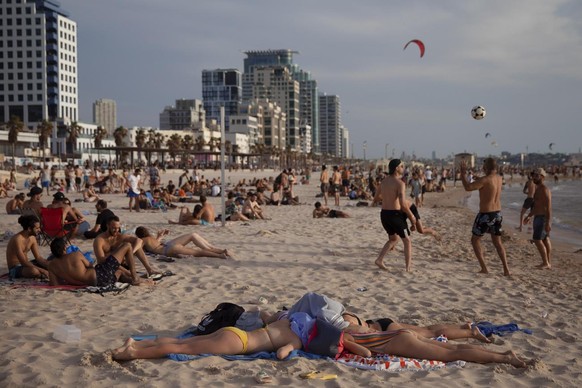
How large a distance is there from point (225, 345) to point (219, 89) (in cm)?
15739

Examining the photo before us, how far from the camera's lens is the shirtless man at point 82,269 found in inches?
243

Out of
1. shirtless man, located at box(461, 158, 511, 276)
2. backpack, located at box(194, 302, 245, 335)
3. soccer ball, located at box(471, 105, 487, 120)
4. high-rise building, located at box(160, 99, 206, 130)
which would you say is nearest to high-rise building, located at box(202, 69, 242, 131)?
high-rise building, located at box(160, 99, 206, 130)

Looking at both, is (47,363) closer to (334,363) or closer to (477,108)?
(334,363)

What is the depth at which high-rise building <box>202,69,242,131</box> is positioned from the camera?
504 ft

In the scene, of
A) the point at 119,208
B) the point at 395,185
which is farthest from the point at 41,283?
the point at 119,208

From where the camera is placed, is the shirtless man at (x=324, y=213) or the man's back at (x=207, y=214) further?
the shirtless man at (x=324, y=213)

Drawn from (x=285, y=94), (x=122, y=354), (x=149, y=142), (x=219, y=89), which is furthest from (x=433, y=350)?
(x=219, y=89)

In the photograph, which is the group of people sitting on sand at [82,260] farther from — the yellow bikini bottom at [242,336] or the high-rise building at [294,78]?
the high-rise building at [294,78]

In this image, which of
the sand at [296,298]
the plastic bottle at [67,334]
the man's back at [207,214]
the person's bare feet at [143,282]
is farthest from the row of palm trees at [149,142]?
the plastic bottle at [67,334]

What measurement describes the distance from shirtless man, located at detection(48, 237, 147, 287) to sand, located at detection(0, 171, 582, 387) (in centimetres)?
27

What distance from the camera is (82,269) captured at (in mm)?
6191

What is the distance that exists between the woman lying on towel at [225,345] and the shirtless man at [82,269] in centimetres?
232

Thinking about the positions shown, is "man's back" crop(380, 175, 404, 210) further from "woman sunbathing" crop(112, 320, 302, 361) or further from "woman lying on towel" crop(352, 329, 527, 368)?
"woman sunbathing" crop(112, 320, 302, 361)

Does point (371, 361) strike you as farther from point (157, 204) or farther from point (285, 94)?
point (285, 94)
